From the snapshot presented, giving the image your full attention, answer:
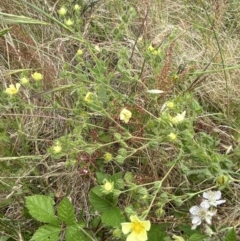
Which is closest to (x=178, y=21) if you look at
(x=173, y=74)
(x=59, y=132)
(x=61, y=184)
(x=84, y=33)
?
(x=84, y=33)

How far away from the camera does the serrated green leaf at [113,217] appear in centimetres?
131

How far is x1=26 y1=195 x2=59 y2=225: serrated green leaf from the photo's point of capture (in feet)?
4.42

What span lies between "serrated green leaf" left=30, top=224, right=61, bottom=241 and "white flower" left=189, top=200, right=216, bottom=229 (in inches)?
13.3

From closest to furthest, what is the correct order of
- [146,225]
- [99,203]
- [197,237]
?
1. [146,225]
2. [197,237]
3. [99,203]

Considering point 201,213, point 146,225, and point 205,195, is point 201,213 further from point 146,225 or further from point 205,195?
point 146,225

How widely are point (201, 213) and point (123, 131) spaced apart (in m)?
0.34

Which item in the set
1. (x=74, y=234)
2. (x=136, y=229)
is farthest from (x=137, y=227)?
(x=74, y=234)

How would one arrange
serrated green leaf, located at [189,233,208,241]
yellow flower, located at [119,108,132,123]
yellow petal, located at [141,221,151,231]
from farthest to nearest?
yellow flower, located at [119,108,132,123], serrated green leaf, located at [189,233,208,241], yellow petal, located at [141,221,151,231]

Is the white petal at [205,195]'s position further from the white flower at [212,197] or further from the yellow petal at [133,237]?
the yellow petal at [133,237]

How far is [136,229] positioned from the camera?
3.87ft

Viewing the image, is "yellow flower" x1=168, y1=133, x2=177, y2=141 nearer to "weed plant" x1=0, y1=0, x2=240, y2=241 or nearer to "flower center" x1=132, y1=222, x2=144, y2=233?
"weed plant" x1=0, y1=0, x2=240, y2=241

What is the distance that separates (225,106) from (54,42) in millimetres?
666

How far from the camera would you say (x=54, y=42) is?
1.94m

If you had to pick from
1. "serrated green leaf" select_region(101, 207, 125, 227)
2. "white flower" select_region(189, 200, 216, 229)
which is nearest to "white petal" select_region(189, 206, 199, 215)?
"white flower" select_region(189, 200, 216, 229)
